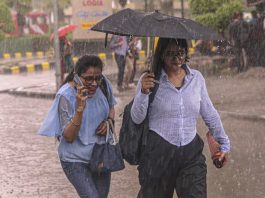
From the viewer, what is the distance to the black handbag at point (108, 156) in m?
4.50

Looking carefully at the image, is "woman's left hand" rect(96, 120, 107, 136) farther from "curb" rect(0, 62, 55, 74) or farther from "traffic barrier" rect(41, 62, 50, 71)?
"traffic barrier" rect(41, 62, 50, 71)

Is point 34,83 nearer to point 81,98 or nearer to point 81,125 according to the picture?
point 81,125

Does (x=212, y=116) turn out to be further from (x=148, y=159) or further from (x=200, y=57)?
(x=200, y=57)

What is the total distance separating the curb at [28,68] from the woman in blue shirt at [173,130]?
21555 millimetres

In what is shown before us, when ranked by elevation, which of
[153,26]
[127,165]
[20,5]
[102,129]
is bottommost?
[20,5]

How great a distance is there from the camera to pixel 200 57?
2519 centimetres

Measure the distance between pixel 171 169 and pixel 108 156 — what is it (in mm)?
439

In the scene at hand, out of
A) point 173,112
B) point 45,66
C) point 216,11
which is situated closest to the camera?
point 173,112

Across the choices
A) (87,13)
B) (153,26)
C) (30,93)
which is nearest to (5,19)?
(87,13)

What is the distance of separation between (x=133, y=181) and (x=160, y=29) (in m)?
3.68

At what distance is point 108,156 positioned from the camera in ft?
14.9

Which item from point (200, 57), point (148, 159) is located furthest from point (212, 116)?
point (200, 57)

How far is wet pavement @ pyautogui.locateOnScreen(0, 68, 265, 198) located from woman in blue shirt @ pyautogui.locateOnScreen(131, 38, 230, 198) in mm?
2409

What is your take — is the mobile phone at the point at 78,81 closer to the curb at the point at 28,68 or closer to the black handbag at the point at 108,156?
the black handbag at the point at 108,156
